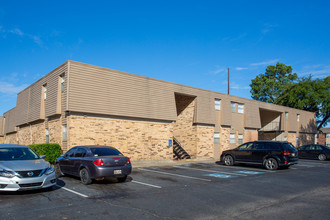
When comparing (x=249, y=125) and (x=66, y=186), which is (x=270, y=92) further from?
(x=66, y=186)

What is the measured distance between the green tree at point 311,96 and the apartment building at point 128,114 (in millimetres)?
16410

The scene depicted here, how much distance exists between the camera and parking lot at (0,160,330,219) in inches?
250

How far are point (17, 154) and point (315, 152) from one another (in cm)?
2507

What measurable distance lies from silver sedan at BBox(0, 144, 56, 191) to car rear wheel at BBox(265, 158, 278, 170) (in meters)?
12.5

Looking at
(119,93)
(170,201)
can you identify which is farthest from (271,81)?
(170,201)

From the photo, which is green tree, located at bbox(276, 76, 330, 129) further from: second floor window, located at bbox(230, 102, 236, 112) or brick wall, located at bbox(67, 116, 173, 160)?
brick wall, located at bbox(67, 116, 173, 160)

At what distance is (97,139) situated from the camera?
1619 cm

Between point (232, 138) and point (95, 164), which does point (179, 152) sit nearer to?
point (232, 138)

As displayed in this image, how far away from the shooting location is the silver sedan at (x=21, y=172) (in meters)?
7.59

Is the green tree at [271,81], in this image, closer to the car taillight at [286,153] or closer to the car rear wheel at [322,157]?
the car rear wheel at [322,157]

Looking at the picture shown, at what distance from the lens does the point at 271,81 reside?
5512 centimetres

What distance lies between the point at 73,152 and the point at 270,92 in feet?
167

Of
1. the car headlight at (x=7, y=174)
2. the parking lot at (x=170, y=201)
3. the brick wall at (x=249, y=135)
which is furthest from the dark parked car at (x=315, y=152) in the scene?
the car headlight at (x=7, y=174)

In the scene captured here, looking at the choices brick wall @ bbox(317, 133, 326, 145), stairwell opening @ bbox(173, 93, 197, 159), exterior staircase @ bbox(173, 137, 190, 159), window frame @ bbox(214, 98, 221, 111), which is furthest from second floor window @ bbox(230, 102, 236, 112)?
brick wall @ bbox(317, 133, 326, 145)
